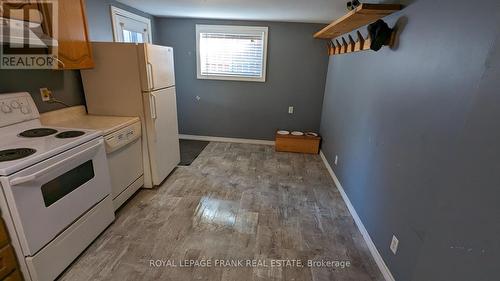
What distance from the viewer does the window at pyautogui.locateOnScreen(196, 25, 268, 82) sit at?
4.00 meters

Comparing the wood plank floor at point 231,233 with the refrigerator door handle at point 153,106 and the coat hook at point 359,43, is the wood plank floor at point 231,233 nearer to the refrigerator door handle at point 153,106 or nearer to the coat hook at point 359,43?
the refrigerator door handle at point 153,106

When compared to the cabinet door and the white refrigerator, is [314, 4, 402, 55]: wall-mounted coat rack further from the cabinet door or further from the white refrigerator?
the cabinet door

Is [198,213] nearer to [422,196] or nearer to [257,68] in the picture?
[422,196]

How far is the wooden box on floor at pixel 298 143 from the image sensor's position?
4.04 meters

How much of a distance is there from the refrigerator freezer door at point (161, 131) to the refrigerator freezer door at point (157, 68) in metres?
0.08

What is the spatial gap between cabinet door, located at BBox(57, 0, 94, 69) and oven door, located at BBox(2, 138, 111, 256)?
2.41ft

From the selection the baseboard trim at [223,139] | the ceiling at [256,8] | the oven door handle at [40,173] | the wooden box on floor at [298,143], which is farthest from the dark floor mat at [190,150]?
Answer: the ceiling at [256,8]

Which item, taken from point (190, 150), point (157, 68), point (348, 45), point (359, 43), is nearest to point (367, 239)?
point (359, 43)

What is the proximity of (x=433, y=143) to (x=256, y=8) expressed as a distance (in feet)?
8.20

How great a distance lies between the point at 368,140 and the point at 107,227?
2.46 meters

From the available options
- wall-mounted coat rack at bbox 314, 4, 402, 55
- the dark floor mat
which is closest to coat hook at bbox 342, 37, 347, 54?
wall-mounted coat rack at bbox 314, 4, 402, 55

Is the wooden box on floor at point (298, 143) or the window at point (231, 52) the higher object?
the window at point (231, 52)

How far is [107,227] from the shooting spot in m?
2.12

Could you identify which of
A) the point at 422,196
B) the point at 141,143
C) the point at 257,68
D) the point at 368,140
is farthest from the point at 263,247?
the point at 257,68
